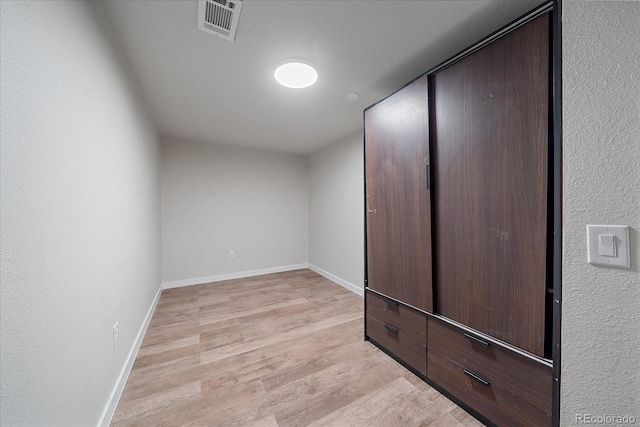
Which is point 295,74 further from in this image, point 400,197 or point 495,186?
point 495,186

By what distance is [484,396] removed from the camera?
1239mm

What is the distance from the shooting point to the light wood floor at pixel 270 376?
1.29 metres

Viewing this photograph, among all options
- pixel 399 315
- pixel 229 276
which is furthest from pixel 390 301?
pixel 229 276

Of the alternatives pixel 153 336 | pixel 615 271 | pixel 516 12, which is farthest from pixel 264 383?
pixel 516 12

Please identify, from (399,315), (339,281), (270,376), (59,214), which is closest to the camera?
(59,214)

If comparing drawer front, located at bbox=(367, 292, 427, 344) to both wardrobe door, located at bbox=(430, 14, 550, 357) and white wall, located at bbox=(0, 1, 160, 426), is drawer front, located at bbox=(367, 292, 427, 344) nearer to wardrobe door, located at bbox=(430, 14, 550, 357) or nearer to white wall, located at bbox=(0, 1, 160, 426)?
wardrobe door, located at bbox=(430, 14, 550, 357)

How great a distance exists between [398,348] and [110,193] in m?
2.27

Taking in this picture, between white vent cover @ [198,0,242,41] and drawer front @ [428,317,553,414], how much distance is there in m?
2.23

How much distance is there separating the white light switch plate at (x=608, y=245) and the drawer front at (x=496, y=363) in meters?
0.63

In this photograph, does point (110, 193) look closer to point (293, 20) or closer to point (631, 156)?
point (293, 20)

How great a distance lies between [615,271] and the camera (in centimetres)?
71

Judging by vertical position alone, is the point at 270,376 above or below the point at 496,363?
below

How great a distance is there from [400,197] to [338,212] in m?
1.96

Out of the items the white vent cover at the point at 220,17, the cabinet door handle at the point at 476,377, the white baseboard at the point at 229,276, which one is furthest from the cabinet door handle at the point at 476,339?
the white baseboard at the point at 229,276
